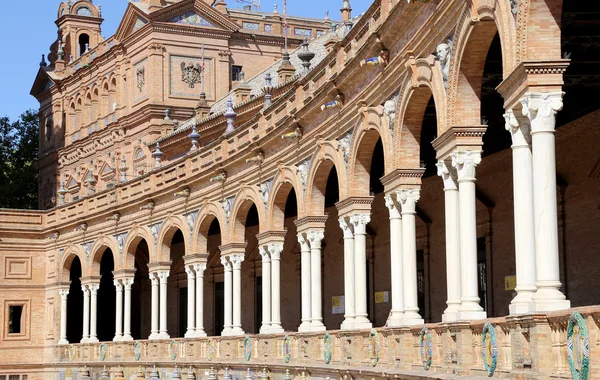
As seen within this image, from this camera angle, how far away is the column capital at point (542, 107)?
15305 mm

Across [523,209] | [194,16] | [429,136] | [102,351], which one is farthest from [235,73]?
[523,209]

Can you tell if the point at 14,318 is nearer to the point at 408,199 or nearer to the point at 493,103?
the point at 493,103

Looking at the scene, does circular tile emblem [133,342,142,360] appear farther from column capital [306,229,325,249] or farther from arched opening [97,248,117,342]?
column capital [306,229,325,249]

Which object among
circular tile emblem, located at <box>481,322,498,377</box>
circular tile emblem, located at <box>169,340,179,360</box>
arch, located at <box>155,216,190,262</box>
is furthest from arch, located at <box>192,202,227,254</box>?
circular tile emblem, located at <box>481,322,498,377</box>

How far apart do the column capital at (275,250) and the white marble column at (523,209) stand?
60.0 ft

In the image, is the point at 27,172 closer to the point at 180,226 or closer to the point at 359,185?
the point at 180,226

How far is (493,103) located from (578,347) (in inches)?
495

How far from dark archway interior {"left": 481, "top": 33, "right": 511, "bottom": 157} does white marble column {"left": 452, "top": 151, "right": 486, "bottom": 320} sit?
7.16 feet

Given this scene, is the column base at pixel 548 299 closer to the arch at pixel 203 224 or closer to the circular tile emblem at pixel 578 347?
the circular tile emblem at pixel 578 347

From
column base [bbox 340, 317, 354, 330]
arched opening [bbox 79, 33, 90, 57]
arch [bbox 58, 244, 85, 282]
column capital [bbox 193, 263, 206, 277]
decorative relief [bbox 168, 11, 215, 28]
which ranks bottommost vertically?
column base [bbox 340, 317, 354, 330]

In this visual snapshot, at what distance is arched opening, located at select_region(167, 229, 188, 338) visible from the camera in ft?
171

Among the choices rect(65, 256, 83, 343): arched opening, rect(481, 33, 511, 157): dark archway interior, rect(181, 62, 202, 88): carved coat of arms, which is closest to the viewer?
rect(481, 33, 511, 157): dark archway interior

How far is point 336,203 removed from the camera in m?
27.8

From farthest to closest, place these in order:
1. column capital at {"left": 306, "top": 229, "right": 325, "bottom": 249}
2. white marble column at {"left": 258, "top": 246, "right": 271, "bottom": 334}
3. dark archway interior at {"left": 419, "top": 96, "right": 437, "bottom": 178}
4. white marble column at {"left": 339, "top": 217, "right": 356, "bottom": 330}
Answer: white marble column at {"left": 258, "top": 246, "right": 271, "bottom": 334}
column capital at {"left": 306, "top": 229, "right": 325, "bottom": 249}
white marble column at {"left": 339, "top": 217, "right": 356, "bottom": 330}
dark archway interior at {"left": 419, "top": 96, "right": 437, "bottom": 178}
